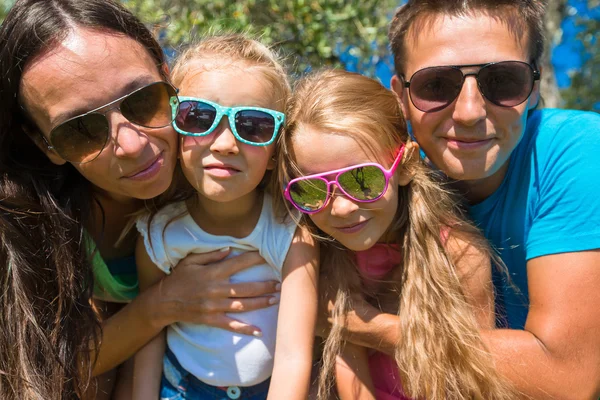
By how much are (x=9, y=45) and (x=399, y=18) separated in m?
1.75

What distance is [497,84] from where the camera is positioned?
2.54 metres

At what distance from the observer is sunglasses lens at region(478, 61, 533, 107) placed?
8.29 feet

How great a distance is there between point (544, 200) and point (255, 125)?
4.01ft

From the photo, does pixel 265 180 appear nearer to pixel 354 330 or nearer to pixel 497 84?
pixel 354 330

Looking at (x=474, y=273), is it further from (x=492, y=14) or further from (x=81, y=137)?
(x=81, y=137)

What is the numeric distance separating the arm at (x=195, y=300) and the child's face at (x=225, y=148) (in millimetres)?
390

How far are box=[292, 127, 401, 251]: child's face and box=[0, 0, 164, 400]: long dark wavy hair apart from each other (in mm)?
769

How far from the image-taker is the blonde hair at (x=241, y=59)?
262 cm

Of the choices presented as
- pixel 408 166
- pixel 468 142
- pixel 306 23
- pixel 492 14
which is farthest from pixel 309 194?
pixel 306 23

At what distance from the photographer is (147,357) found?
9.67 feet

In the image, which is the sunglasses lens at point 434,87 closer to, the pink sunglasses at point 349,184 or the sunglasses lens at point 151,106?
the pink sunglasses at point 349,184

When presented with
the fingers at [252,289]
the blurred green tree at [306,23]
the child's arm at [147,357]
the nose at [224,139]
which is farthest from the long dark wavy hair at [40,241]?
the blurred green tree at [306,23]

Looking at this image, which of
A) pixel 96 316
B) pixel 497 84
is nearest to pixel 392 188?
pixel 497 84

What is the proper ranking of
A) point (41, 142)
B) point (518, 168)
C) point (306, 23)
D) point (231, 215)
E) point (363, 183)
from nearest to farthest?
point (363, 183), point (41, 142), point (518, 168), point (231, 215), point (306, 23)
